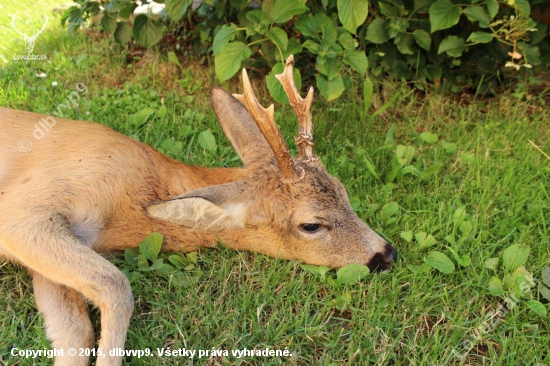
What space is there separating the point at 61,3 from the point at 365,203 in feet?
15.7

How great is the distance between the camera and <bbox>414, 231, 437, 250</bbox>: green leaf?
2529 mm

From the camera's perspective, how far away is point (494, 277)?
2.36 meters

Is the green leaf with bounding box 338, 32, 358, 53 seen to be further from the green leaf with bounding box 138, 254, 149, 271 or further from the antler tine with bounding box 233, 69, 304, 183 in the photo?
the green leaf with bounding box 138, 254, 149, 271

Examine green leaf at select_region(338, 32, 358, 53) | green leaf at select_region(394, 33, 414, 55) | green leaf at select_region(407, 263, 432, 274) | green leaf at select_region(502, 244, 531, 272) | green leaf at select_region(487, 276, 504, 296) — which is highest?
green leaf at select_region(338, 32, 358, 53)

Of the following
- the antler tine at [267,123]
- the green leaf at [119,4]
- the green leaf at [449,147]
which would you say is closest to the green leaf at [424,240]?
the antler tine at [267,123]

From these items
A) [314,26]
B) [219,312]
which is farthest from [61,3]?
[219,312]

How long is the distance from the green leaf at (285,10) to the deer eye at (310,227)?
4.15ft

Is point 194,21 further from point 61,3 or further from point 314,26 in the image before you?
point 61,3

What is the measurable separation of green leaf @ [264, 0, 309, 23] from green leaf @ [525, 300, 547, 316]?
6.17 feet

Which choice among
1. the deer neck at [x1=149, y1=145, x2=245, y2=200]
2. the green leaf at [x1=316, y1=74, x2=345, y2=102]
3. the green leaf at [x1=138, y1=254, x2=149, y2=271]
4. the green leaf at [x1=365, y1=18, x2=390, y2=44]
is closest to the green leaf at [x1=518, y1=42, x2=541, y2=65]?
the green leaf at [x1=365, y1=18, x2=390, y2=44]

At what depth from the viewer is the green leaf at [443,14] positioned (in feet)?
10.4

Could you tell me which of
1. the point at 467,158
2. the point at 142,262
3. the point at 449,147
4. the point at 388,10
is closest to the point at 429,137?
the point at 449,147

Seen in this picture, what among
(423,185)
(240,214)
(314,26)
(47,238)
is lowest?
(423,185)

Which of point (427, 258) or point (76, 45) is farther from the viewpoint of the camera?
point (76, 45)
